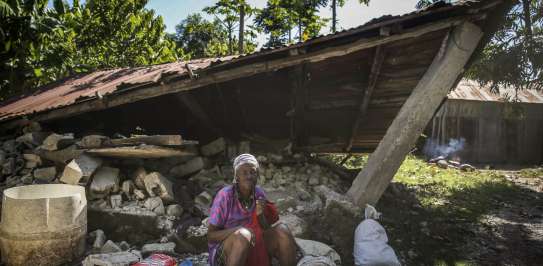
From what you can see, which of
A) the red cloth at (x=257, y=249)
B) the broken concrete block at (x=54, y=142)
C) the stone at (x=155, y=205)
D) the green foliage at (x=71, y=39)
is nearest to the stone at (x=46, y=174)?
the broken concrete block at (x=54, y=142)

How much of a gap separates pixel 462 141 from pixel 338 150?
11881 millimetres

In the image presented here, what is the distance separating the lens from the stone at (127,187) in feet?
15.0

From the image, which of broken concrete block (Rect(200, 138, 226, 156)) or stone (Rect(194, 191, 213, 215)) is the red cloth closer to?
stone (Rect(194, 191, 213, 215))

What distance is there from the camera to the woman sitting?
295 cm

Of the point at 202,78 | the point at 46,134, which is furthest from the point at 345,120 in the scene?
the point at 46,134

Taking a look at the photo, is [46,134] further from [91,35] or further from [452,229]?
[91,35]

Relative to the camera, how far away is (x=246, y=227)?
3.04m

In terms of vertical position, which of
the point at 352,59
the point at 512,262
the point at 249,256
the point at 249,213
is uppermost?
the point at 352,59

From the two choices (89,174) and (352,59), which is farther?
(352,59)

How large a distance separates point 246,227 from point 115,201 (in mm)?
2203

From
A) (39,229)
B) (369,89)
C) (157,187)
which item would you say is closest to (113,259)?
(39,229)

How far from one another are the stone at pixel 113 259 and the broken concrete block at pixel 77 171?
4.03 feet

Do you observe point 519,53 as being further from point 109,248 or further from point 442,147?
point 109,248

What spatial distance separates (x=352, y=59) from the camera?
205 inches
